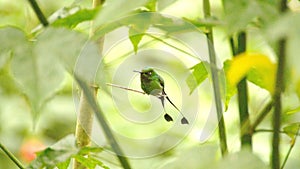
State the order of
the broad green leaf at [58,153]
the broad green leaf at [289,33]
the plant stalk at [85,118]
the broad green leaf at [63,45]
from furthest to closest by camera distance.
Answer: the plant stalk at [85,118] < the broad green leaf at [58,153] < the broad green leaf at [63,45] < the broad green leaf at [289,33]

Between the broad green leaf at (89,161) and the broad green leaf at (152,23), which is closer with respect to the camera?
the broad green leaf at (152,23)

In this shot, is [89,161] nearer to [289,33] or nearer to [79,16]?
[79,16]

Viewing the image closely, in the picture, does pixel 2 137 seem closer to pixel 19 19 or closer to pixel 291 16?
pixel 19 19

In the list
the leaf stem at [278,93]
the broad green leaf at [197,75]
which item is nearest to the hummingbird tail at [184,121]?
the broad green leaf at [197,75]

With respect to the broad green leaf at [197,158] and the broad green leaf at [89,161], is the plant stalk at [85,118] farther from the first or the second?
the broad green leaf at [197,158]

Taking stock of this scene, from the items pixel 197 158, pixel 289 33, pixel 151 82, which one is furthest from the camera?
pixel 151 82

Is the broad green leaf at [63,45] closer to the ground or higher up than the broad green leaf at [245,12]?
higher up

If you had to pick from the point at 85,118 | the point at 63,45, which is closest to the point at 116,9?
the point at 63,45

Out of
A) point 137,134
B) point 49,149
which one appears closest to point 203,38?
point 49,149
